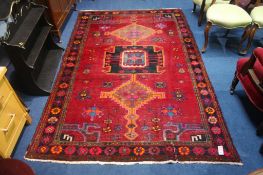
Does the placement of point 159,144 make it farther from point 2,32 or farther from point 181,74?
point 2,32

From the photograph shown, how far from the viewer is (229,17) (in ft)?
9.31

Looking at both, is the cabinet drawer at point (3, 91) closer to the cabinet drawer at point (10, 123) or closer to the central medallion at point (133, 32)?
the cabinet drawer at point (10, 123)

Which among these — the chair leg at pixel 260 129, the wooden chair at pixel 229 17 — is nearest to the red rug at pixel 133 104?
the chair leg at pixel 260 129

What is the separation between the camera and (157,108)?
95.9 inches

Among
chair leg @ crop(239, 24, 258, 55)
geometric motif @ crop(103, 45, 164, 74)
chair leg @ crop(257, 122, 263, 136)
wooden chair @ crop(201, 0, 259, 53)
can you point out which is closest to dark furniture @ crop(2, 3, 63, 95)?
geometric motif @ crop(103, 45, 164, 74)

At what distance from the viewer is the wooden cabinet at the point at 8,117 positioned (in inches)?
A: 74.2

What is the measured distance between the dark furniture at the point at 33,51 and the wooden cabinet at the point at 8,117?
39 cm

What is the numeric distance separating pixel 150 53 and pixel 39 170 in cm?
190

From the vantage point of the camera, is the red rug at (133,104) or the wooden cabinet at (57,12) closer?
the red rug at (133,104)

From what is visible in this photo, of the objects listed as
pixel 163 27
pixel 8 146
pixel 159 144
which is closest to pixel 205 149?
pixel 159 144

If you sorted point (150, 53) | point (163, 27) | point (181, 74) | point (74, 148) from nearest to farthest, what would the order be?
point (74, 148)
point (181, 74)
point (150, 53)
point (163, 27)

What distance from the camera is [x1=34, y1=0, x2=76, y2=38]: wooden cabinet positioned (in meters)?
3.08

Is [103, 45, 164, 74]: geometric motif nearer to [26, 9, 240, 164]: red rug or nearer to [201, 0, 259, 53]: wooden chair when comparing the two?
[26, 9, 240, 164]: red rug

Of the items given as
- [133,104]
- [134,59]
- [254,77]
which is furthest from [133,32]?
[254,77]
